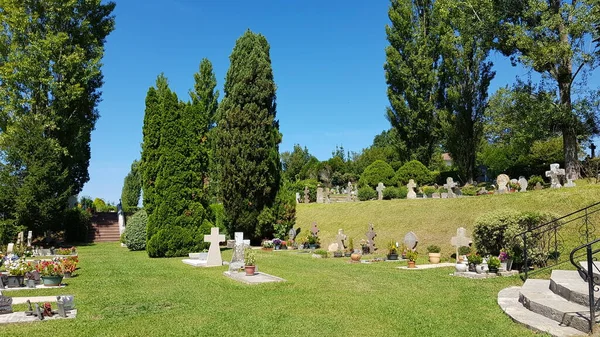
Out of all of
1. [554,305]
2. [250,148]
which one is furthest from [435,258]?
[250,148]

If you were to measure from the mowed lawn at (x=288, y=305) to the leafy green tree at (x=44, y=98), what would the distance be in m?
14.5

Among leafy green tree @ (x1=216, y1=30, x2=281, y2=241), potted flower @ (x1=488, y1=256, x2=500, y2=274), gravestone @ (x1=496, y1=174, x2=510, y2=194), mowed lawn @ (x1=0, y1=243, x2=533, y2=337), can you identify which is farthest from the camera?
leafy green tree @ (x1=216, y1=30, x2=281, y2=241)

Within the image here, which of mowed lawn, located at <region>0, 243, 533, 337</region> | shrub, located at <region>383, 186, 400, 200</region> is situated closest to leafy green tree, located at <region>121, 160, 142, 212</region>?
shrub, located at <region>383, 186, 400, 200</region>

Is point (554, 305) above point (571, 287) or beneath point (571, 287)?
beneath

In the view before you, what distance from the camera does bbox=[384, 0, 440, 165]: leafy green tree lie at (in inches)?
1497

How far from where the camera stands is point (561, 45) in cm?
2150

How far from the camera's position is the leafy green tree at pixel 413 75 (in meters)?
38.0

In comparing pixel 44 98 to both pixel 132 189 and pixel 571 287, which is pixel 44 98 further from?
pixel 571 287

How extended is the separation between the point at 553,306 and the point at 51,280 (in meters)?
12.0

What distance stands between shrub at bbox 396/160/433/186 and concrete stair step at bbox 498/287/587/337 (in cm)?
2584

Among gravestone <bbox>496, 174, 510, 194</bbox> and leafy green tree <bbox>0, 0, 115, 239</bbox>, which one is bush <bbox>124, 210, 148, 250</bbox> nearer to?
leafy green tree <bbox>0, 0, 115, 239</bbox>

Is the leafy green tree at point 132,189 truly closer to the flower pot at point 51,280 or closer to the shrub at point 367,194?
the shrub at point 367,194

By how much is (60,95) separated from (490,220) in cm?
2663

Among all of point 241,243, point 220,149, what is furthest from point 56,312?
point 220,149
